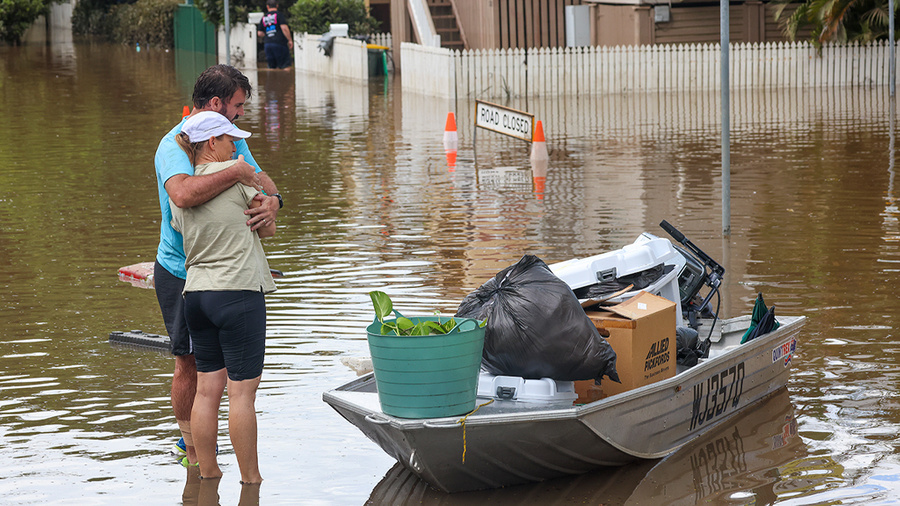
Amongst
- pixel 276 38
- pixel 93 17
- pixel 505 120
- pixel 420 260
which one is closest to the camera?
pixel 420 260

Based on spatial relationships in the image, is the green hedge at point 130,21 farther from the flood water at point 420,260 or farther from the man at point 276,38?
the flood water at point 420,260

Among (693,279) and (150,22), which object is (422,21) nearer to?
Answer: (150,22)

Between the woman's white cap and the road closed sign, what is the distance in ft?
38.4

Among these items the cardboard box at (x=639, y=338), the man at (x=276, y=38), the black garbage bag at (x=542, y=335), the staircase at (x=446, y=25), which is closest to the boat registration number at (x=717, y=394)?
the cardboard box at (x=639, y=338)

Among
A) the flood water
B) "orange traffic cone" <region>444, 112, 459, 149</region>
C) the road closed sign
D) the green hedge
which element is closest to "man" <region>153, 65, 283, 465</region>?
the flood water

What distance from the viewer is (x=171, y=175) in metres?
5.36

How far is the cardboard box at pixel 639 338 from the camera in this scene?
577 centimetres

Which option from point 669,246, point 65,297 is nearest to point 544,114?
point 65,297

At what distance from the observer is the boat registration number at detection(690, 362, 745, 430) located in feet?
20.4

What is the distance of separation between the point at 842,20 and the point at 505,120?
38.7ft

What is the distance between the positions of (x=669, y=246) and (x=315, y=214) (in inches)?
274

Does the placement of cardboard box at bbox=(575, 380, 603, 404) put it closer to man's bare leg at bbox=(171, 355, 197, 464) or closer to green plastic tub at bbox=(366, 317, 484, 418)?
green plastic tub at bbox=(366, 317, 484, 418)

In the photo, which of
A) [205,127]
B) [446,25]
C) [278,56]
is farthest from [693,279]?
[278,56]

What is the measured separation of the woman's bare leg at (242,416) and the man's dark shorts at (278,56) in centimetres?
2990
